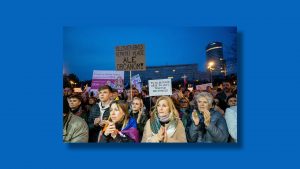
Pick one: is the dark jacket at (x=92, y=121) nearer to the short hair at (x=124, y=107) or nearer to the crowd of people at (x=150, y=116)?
the crowd of people at (x=150, y=116)

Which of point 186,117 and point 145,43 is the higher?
point 145,43

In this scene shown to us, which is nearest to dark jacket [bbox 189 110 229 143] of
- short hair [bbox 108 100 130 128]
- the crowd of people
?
the crowd of people

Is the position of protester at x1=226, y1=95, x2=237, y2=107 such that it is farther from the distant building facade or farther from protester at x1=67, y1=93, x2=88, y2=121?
protester at x1=67, y1=93, x2=88, y2=121

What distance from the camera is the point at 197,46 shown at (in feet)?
13.9

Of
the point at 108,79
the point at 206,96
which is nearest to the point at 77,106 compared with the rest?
the point at 108,79

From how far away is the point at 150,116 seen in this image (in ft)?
14.0

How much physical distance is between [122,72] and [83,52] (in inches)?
18.2

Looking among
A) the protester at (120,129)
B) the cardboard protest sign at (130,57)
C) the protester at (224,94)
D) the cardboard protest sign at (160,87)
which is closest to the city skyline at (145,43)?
the cardboard protest sign at (130,57)

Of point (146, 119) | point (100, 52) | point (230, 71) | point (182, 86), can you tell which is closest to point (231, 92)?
point (230, 71)

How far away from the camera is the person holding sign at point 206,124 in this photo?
4.23m

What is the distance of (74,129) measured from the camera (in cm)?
430

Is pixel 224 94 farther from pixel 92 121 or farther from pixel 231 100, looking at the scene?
pixel 92 121

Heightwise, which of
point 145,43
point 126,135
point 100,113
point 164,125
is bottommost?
point 126,135

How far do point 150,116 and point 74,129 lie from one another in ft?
2.69
